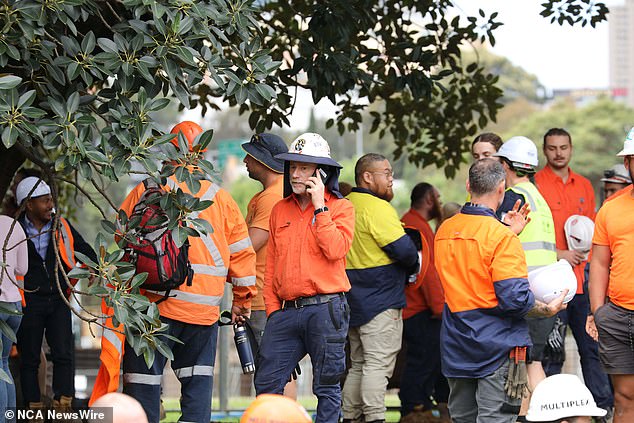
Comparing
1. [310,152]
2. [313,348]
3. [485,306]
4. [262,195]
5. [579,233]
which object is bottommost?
[313,348]

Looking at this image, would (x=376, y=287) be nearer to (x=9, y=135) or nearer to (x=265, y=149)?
(x=265, y=149)

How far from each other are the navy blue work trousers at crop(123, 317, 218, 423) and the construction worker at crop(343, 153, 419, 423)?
6.30 ft

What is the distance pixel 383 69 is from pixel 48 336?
3811mm

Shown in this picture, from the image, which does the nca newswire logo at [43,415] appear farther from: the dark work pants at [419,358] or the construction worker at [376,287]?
the dark work pants at [419,358]

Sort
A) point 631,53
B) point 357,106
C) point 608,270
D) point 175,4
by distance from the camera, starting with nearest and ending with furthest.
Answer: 1. point 175,4
2. point 608,270
3. point 357,106
4. point 631,53

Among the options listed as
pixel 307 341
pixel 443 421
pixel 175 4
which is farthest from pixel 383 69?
pixel 175 4

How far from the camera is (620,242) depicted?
7.29 m

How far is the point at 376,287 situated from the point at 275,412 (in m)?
5.18

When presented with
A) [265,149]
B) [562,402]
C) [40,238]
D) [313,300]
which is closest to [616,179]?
[265,149]

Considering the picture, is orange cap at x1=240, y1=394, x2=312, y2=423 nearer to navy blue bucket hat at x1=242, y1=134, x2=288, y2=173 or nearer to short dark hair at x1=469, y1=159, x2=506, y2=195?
short dark hair at x1=469, y1=159, x2=506, y2=195

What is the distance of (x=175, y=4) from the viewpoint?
18.5 ft

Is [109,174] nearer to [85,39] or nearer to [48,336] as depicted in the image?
[85,39]

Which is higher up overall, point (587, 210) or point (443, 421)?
point (587, 210)

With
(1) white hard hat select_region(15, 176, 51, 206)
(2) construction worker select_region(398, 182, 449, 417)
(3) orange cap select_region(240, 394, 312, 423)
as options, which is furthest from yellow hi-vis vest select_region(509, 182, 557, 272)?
(3) orange cap select_region(240, 394, 312, 423)
